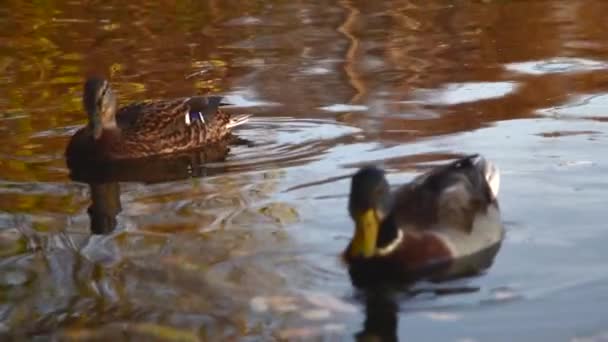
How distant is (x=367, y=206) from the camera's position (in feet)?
22.0

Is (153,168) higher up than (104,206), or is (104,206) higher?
(104,206)

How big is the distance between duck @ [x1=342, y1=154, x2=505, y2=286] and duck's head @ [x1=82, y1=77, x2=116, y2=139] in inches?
126

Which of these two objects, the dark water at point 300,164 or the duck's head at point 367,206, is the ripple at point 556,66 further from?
the duck's head at point 367,206

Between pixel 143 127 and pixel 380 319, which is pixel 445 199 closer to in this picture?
pixel 380 319

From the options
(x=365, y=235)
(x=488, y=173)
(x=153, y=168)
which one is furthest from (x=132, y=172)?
(x=365, y=235)

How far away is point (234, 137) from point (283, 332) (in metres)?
4.42

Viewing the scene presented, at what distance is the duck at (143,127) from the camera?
986cm

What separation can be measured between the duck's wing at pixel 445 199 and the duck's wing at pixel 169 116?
3158 mm

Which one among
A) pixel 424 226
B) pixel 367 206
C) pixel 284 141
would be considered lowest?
pixel 284 141

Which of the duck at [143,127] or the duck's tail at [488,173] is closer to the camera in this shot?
the duck's tail at [488,173]

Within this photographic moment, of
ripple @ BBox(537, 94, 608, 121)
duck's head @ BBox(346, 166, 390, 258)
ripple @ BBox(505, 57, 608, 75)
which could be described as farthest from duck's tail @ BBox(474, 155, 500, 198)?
ripple @ BBox(505, 57, 608, 75)

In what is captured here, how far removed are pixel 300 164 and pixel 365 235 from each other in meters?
2.56

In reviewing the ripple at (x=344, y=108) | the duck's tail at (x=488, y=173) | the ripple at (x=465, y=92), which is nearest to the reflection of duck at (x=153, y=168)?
the ripple at (x=344, y=108)

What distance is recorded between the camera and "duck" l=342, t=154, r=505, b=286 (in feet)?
22.2
